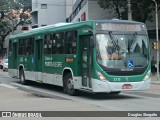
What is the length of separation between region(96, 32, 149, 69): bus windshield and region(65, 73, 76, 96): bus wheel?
7.71ft

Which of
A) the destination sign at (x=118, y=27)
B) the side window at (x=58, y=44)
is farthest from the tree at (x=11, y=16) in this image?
the destination sign at (x=118, y=27)

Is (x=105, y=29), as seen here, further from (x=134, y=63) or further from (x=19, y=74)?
(x=19, y=74)

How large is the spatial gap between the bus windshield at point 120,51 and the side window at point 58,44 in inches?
122

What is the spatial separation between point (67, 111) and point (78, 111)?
33 centimetres

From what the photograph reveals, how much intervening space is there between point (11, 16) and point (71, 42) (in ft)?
190

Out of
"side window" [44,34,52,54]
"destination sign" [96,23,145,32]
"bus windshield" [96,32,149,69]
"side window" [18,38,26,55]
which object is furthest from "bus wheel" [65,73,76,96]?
"side window" [18,38,26,55]

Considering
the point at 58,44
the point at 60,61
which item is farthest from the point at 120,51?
the point at 58,44

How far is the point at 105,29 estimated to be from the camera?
15.4 m

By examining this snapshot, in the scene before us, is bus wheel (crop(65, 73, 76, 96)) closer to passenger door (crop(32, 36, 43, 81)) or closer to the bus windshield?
the bus windshield

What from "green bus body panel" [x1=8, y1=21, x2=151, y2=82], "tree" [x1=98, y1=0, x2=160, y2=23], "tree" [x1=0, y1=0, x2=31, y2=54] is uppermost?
"tree" [x1=0, y1=0, x2=31, y2=54]

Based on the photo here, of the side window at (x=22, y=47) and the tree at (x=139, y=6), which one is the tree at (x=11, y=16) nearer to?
the tree at (x=139, y=6)

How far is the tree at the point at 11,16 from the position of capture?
7106 cm

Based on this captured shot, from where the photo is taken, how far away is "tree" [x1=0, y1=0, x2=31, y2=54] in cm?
7106

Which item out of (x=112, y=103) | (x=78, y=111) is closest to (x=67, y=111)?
(x=78, y=111)
